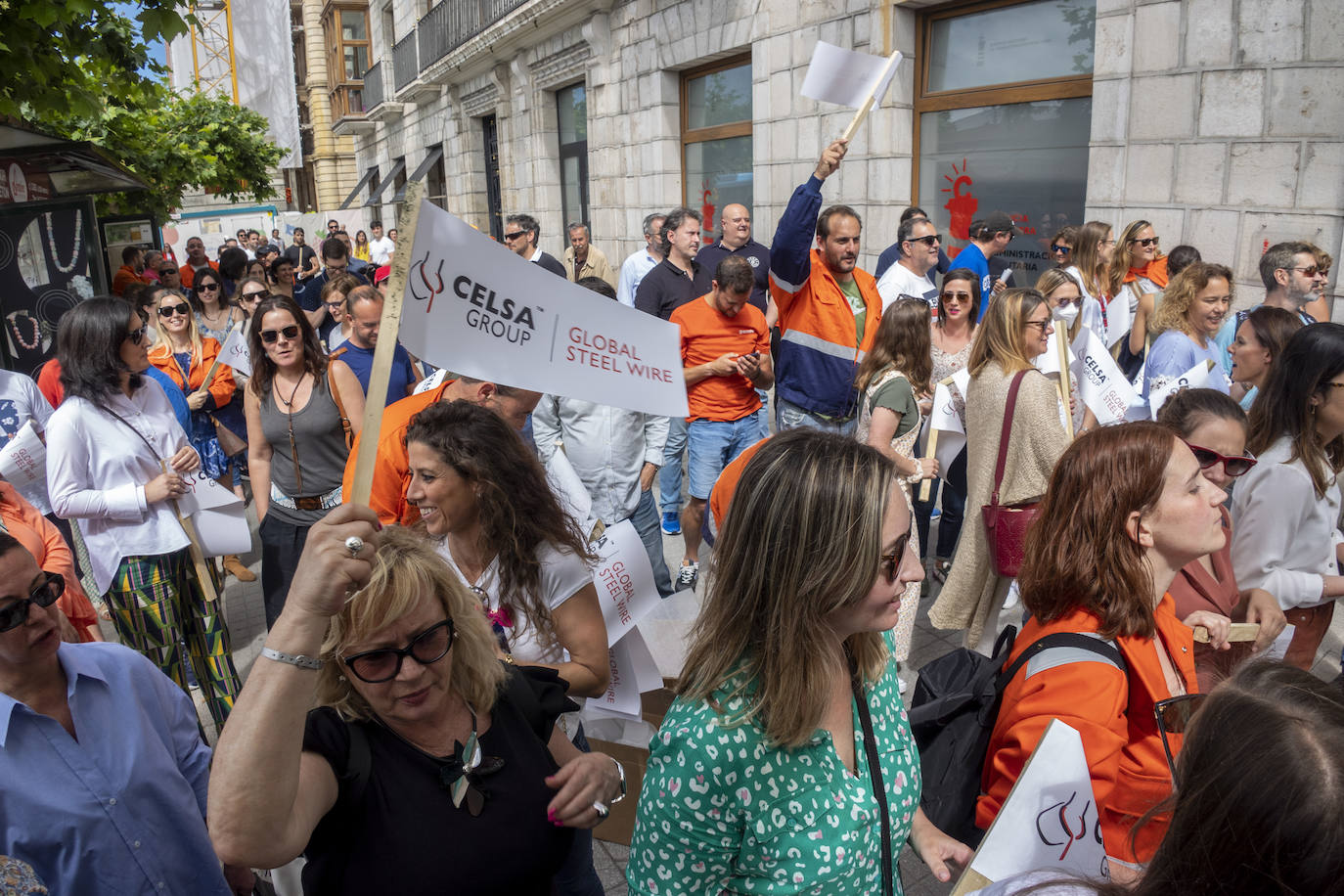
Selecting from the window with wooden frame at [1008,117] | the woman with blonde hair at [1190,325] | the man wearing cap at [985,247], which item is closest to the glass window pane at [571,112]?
the window with wooden frame at [1008,117]

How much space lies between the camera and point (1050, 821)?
5.15 ft

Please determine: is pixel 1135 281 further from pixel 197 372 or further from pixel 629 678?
pixel 197 372

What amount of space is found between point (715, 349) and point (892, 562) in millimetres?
3705

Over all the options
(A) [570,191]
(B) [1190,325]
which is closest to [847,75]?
(B) [1190,325]

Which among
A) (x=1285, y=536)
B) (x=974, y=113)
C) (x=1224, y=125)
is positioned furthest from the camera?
(x=974, y=113)

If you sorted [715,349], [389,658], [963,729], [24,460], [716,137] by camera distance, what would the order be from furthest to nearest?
[716,137], [715,349], [24,460], [963,729], [389,658]

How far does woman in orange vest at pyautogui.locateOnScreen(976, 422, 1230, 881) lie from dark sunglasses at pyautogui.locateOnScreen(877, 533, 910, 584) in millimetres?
446

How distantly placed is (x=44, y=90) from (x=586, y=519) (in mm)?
4983

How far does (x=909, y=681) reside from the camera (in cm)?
420

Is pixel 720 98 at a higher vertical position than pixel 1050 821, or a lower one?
higher

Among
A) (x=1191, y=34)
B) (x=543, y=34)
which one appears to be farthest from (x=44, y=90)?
(x=543, y=34)

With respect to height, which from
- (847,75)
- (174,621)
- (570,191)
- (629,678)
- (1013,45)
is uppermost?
(1013,45)

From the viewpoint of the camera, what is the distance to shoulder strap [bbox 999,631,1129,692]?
1887 millimetres

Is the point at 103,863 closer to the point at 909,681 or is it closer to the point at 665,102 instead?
the point at 909,681
